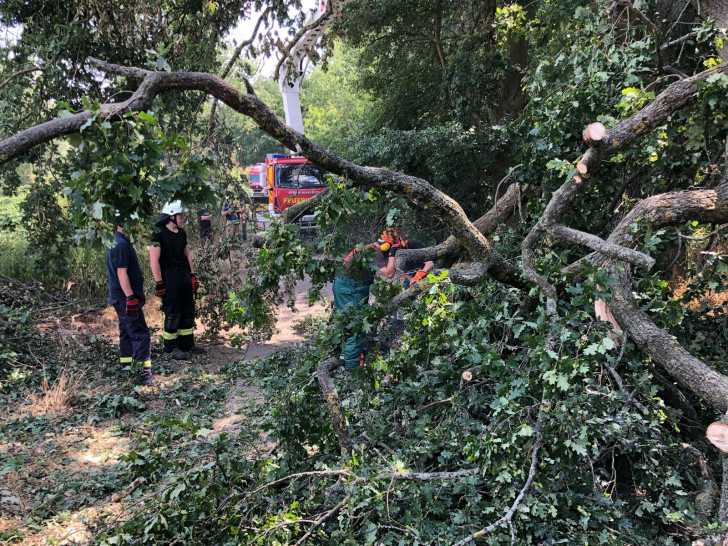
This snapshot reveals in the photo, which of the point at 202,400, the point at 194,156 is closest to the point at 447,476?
the point at 194,156

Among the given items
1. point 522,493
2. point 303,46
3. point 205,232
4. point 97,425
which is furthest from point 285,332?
point 522,493

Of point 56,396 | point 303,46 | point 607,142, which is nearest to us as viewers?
point 607,142

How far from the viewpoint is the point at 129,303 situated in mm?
5383

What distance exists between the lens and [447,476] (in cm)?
275

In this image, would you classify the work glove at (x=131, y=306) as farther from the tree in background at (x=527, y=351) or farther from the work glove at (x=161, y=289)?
the tree in background at (x=527, y=351)

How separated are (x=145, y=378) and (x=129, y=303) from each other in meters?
0.84

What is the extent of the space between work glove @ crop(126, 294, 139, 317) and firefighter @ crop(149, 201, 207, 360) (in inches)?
25.0

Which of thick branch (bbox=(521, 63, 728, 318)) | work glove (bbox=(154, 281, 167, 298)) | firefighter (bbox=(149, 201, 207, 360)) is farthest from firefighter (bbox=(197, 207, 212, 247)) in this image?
thick branch (bbox=(521, 63, 728, 318))

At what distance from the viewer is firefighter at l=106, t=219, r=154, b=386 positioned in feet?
17.7

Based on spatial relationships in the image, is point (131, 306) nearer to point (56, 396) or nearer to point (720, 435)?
point (56, 396)

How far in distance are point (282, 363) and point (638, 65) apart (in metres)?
4.72

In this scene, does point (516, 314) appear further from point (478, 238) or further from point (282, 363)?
point (282, 363)

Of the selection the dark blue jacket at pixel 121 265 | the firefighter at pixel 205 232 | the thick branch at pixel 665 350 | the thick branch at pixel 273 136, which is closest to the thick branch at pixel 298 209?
the thick branch at pixel 273 136

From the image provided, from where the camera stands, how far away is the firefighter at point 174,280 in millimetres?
6086
